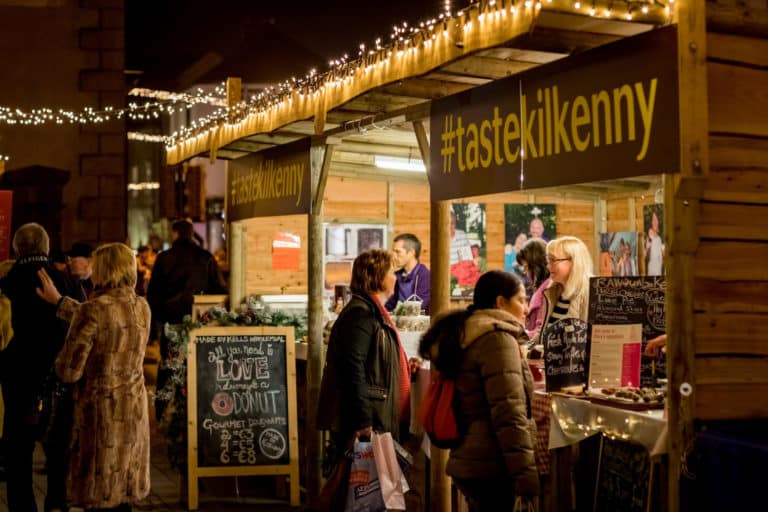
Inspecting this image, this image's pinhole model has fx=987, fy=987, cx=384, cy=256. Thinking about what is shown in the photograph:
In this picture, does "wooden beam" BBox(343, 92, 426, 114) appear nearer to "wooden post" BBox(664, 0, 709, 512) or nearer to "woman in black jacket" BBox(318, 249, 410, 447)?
"woman in black jacket" BBox(318, 249, 410, 447)

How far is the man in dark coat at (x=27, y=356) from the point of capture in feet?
23.5

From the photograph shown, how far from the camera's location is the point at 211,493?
8711mm

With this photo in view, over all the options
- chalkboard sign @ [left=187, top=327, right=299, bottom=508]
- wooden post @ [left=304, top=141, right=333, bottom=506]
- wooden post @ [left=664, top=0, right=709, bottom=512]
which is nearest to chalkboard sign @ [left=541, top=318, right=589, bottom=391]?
wooden post @ [left=664, top=0, right=709, bottom=512]

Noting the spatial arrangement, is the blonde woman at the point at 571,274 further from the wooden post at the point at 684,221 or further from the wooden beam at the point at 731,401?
the wooden post at the point at 684,221

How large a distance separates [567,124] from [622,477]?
1823 millimetres

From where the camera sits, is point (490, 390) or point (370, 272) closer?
point (490, 390)

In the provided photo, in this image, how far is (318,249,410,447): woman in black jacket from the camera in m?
6.26

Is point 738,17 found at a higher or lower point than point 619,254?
higher

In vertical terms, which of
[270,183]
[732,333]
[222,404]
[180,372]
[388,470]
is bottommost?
[388,470]

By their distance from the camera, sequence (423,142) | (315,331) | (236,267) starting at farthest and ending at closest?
(236,267) < (315,331) < (423,142)

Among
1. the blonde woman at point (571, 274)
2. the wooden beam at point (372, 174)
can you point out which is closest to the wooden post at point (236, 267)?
the wooden beam at point (372, 174)

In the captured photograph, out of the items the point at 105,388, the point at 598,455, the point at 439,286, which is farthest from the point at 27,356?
the point at 598,455

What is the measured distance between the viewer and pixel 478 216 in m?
12.3

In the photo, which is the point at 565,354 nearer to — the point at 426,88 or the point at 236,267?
the point at 426,88
